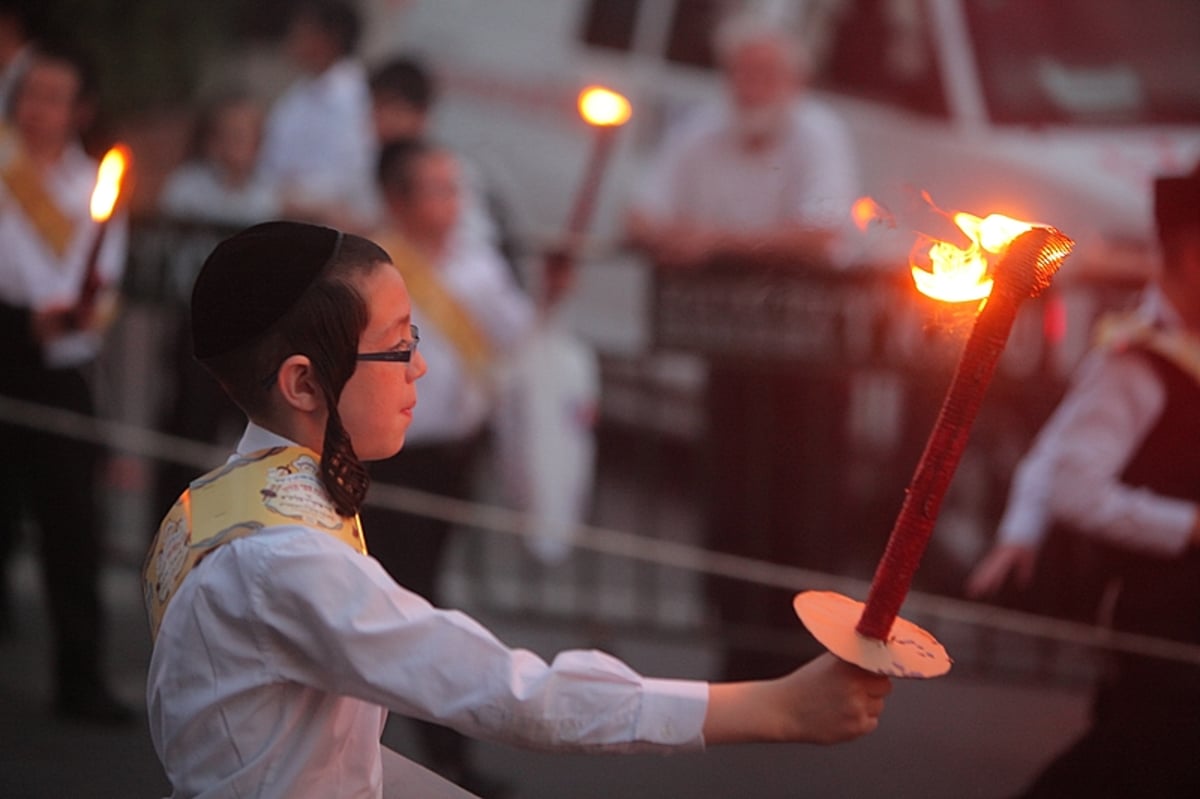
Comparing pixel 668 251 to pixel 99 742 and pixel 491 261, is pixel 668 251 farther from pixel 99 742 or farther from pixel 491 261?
pixel 99 742

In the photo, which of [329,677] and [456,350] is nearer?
[329,677]

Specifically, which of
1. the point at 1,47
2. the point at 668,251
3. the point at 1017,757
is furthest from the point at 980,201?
the point at 1,47

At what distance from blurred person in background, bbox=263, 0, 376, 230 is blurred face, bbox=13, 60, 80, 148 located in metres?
1.45

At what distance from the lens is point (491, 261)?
4.95 meters

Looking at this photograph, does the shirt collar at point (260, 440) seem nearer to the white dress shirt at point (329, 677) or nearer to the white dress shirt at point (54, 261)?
the white dress shirt at point (329, 677)

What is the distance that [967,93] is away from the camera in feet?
21.4

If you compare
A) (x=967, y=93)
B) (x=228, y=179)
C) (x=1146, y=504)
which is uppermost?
(x=967, y=93)

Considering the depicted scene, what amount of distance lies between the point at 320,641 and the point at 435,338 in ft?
9.14

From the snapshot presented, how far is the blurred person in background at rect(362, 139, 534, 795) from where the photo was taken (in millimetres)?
4414

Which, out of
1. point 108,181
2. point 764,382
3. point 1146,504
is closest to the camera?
point 1146,504

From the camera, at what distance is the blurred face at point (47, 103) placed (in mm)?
4742

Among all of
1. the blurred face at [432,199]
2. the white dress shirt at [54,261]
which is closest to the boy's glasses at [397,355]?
the blurred face at [432,199]

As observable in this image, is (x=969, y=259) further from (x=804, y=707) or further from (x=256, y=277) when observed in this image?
(x=256, y=277)

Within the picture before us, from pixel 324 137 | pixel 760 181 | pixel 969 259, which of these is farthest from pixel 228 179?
pixel 969 259
